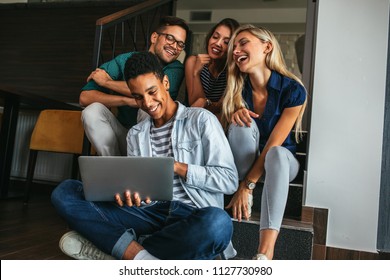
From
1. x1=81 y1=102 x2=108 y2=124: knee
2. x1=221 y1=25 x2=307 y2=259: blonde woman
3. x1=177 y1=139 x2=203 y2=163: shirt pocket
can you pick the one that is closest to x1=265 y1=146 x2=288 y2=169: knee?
x1=221 y1=25 x2=307 y2=259: blonde woman

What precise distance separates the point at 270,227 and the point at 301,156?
28.3 inches

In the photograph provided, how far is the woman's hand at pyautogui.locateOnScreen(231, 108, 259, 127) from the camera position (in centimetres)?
136

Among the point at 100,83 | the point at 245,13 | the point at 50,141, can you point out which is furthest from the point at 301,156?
the point at 245,13

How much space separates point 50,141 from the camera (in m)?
2.50

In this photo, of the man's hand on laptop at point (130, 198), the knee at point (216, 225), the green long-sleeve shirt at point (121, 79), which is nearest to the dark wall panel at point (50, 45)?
the green long-sleeve shirt at point (121, 79)

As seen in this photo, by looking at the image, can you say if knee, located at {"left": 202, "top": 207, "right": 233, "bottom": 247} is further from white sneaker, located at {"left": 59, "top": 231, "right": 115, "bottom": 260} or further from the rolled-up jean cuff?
white sneaker, located at {"left": 59, "top": 231, "right": 115, "bottom": 260}

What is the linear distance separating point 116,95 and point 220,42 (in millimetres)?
531

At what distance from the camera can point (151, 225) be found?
1249 millimetres

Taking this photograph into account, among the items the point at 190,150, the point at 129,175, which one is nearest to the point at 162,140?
the point at 190,150

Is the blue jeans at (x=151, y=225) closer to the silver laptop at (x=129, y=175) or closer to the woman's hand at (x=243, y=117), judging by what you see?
the silver laptop at (x=129, y=175)

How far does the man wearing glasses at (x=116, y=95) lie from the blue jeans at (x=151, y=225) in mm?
343

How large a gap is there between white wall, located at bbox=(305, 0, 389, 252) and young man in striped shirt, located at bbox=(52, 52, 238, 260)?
58 cm

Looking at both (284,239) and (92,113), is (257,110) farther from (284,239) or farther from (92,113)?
(92,113)

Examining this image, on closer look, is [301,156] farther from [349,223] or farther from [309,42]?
[309,42]
